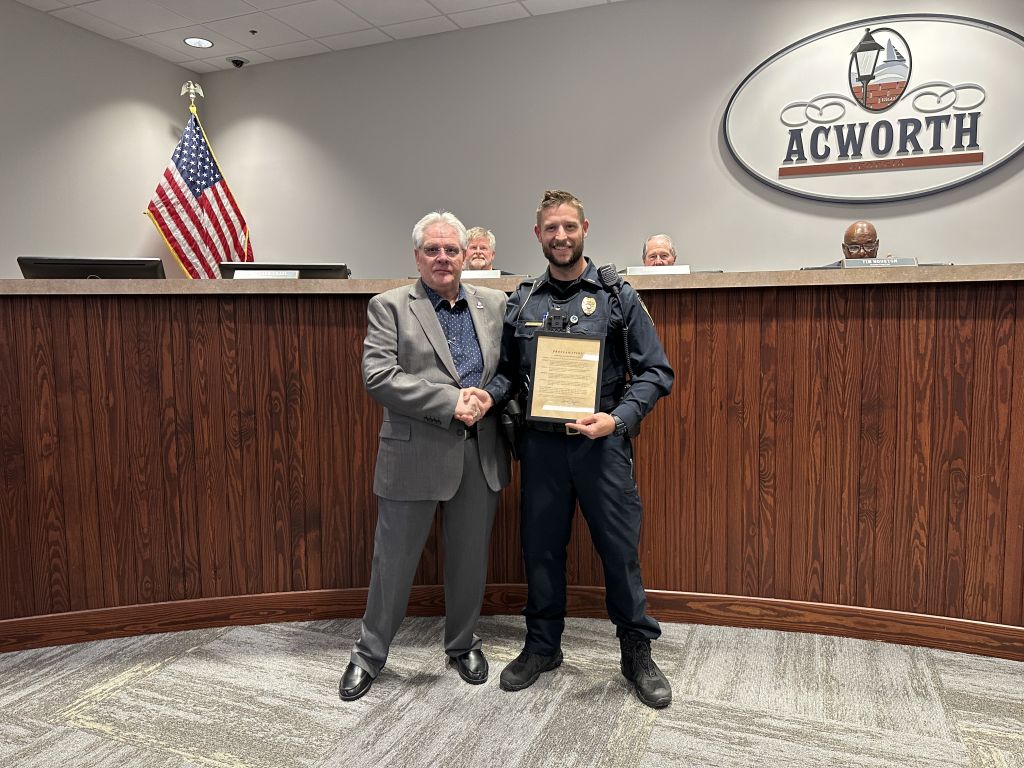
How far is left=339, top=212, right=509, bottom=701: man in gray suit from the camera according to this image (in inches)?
80.7

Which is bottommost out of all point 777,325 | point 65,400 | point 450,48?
point 65,400

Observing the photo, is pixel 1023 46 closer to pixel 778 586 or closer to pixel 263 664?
pixel 778 586

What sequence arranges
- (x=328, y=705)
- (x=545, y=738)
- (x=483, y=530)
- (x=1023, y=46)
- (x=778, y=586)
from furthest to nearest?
(x=1023, y=46) < (x=778, y=586) < (x=483, y=530) < (x=328, y=705) < (x=545, y=738)

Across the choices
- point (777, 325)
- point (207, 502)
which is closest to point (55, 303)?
point (207, 502)

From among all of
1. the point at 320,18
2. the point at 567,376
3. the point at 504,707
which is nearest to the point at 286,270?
the point at 567,376

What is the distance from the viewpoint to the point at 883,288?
7.68 feet

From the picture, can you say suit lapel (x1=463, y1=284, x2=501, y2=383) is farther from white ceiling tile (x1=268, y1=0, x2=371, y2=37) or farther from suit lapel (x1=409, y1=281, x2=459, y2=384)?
white ceiling tile (x1=268, y1=0, x2=371, y2=37)

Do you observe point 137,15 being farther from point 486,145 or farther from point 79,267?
point 79,267

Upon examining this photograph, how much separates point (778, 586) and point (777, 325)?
3.08 ft

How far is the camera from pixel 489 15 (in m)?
4.80

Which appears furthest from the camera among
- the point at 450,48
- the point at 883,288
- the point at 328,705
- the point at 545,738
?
the point at 450,48

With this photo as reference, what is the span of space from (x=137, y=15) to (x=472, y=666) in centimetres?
486

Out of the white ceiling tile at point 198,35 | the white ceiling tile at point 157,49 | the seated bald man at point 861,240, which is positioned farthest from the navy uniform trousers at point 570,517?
the white ceiling tile at point 157,49

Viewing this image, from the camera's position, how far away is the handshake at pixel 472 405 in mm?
1994
